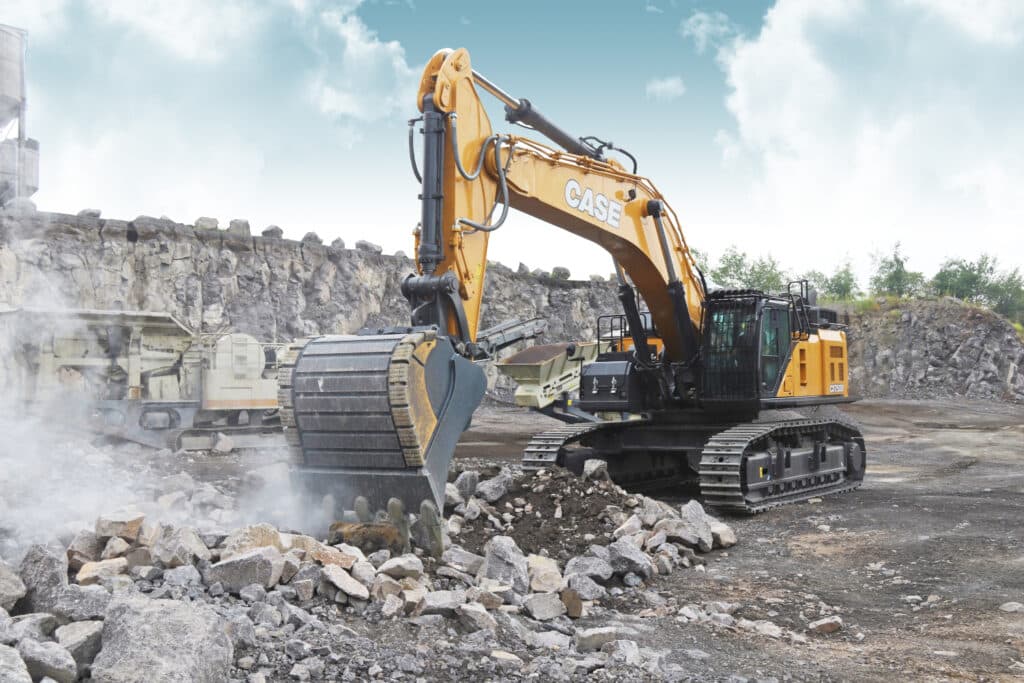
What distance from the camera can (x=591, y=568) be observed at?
6285 mm

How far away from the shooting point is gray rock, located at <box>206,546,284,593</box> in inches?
191

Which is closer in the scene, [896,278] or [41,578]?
[41,578]

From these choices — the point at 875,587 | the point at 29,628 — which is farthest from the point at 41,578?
the point at 875,587

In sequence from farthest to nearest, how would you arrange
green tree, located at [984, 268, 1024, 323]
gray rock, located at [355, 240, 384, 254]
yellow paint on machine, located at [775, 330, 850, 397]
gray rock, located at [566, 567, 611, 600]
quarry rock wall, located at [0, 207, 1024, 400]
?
green tree, located at [984, 268, 1024, 323]
gray rock, located at [355, 240, 384, 254]
quarry rock wall, located at [0, 207, 1024, 400]
yellow paint on machine, located at [775, 330, 850, 397]
gray rock, located at [566, 567, 611, 600]

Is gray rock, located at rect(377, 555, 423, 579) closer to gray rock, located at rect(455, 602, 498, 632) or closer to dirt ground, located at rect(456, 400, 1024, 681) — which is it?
gray rock, located at rect(455, 602, 498, 632)

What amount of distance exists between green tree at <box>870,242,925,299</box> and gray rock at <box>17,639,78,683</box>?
47.5 metres

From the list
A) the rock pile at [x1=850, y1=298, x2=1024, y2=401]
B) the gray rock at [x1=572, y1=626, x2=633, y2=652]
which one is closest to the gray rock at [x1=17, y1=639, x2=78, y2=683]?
the gray rock at [x1=572, y1=626, x2=633, y2=652]

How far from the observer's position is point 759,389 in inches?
394

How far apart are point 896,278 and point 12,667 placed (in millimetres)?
48722

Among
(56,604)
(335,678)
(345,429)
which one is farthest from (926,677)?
(56,604)

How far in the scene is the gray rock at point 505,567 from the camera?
5738mm

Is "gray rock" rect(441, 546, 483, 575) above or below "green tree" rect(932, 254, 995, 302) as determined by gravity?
below

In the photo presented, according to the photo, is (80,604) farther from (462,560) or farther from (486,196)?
(486,196)

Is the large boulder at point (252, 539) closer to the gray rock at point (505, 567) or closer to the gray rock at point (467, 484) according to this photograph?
the gray rock at point (505, 567)
